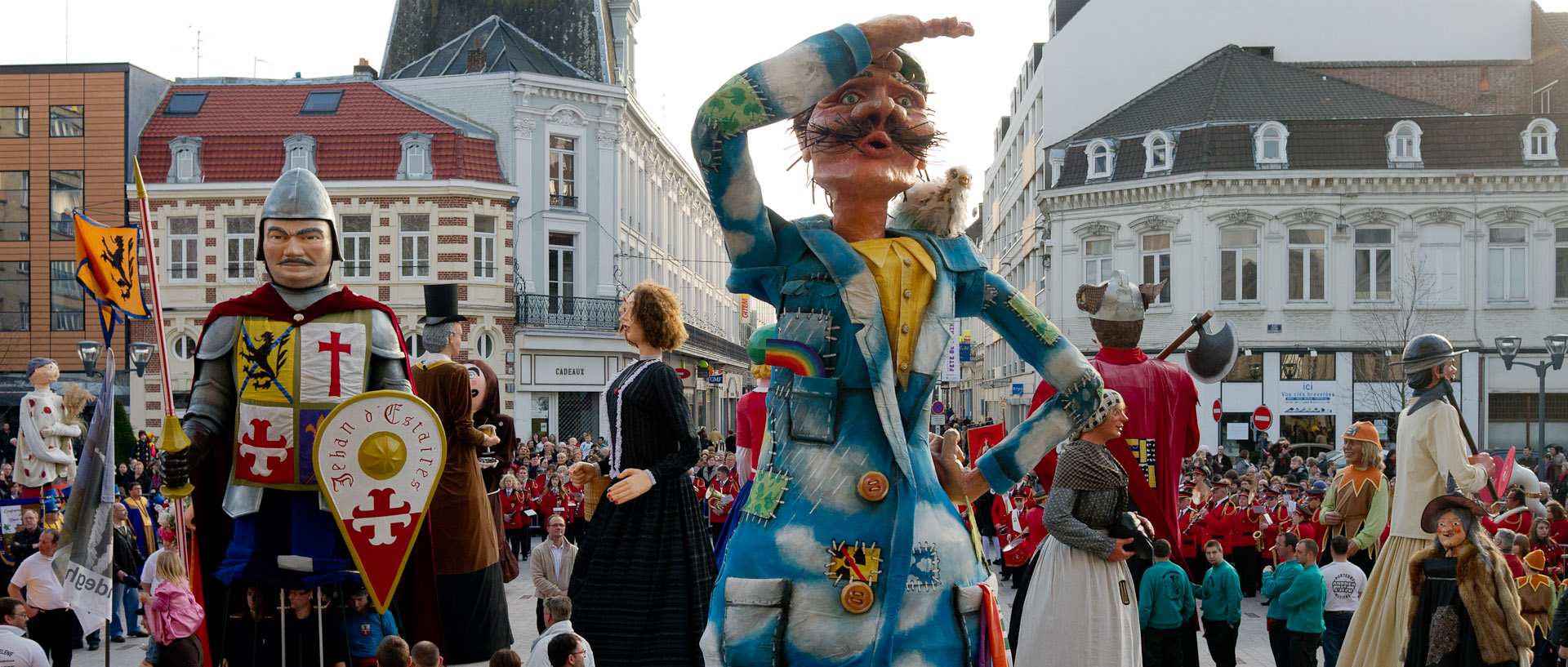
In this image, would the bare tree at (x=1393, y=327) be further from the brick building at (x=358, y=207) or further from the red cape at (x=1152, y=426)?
the red cape at (x=1152, y=426)

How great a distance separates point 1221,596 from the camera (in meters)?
8.52

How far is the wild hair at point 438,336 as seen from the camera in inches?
299

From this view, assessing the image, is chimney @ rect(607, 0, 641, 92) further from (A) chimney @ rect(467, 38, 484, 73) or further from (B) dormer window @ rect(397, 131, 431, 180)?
(B) dormer window @ rect(397, 131, 431, 180)

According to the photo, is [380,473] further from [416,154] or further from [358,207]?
[358,207]

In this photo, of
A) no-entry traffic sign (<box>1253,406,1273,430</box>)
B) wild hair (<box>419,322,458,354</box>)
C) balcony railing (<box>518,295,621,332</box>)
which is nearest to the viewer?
wild hair (<box>419,322,458,354</box>)

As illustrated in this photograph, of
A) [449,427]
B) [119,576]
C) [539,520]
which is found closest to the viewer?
[449,427]

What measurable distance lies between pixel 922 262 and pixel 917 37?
22.7 inches

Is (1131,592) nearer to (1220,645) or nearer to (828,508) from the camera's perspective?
(828,508)

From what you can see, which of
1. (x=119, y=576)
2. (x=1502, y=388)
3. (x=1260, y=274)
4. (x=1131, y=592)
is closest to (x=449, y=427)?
(x=1131, y=592)

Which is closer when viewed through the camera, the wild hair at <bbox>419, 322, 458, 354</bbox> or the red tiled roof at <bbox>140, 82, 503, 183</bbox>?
the wild hair at <bbox>419, 322, 458, 354</bbox>

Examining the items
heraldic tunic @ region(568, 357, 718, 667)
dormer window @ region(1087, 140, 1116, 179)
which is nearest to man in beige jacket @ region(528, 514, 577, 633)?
heraldic tunic @ region(568, 357, 718, 667)

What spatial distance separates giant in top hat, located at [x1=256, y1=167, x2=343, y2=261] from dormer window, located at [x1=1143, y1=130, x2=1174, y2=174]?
31650 mm

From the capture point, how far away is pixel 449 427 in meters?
6.84

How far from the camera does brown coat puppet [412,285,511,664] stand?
6.69 meters
